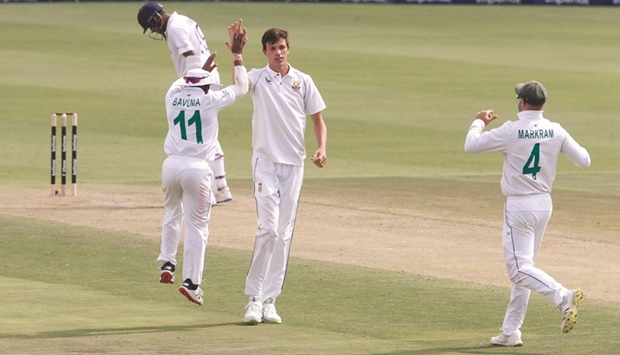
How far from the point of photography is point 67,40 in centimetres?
3697

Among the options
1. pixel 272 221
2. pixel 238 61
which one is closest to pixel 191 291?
pixel 272 221

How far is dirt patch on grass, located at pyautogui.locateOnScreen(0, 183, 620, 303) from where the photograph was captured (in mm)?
13312

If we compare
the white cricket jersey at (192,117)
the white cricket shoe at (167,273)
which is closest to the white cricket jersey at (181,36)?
the white cricket shoe at (167,273)

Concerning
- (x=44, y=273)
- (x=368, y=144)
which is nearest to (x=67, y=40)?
(x=368, y=144)

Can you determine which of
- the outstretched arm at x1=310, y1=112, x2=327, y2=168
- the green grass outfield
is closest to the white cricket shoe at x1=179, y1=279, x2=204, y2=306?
the green grass outfield

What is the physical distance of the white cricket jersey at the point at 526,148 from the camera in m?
9.87

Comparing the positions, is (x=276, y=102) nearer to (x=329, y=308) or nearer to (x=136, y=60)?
(x=329, y=308)

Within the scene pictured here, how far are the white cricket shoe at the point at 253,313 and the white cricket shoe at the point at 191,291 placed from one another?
17.9 inches

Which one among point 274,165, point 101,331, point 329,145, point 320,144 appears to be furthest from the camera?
point 329,145

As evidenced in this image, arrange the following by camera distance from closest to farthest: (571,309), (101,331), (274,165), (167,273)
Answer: (571,309), (101,331), (274,165), (167,273)

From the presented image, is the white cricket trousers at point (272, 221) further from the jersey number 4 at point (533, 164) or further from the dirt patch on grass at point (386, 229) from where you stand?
the dirt patch on grass at point (386, 229)

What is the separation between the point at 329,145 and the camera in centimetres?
2464

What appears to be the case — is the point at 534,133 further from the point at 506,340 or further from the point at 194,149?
the point at 194,149

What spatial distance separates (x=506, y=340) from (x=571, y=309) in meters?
0.51
